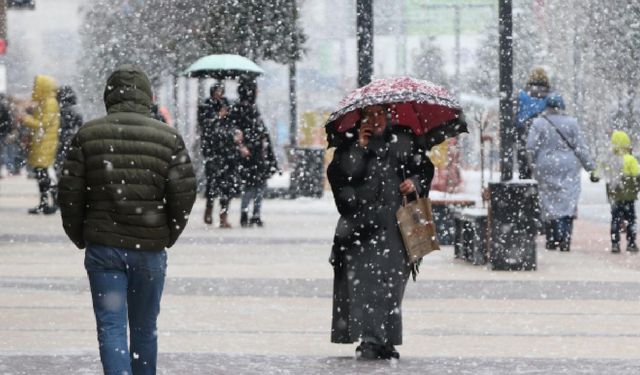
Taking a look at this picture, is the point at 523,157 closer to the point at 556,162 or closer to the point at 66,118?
the point at 556,162

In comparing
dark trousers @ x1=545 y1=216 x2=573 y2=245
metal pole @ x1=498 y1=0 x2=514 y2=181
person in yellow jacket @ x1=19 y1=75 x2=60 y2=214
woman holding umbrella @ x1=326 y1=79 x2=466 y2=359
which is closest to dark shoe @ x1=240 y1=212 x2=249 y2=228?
person in yellow jacket @ x1=19 y1=75 x2=60 y2=214

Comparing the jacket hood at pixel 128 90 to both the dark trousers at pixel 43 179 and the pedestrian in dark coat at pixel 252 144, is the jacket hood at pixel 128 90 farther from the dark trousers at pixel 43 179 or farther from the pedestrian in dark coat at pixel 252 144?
the dark trousers at pixel 43 179

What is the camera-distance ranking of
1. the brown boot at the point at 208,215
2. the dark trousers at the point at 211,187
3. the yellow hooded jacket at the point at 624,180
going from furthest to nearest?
the brown boot at the point at 208,215, the dark trousers at the point at 211,187, the yellow hooded jacket at the point at 624,180

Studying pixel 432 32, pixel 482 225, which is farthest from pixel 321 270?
pixel 432 32

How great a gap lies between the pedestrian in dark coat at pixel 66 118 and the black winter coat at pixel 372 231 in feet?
46.2

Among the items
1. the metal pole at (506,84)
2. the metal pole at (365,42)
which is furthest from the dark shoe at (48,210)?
the metal pole at (506,84)

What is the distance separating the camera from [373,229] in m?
9.30

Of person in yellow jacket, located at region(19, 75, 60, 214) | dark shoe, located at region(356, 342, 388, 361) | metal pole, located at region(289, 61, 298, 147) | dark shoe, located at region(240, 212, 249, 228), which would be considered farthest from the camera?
metal pole, located at region(289, 61, 298, 147)

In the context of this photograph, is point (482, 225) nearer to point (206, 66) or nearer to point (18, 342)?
point (18, 342)

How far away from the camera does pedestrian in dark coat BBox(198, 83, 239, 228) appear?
66.8 ft

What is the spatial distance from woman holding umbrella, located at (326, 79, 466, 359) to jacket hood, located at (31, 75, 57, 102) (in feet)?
43.3

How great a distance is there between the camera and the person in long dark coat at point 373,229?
9273 mm

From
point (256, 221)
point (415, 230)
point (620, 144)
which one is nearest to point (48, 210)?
point (256, 221)

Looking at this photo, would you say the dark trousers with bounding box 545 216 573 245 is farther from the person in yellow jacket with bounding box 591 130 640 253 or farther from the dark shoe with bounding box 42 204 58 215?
the dark shoe with bounding box 42 204 58 215
